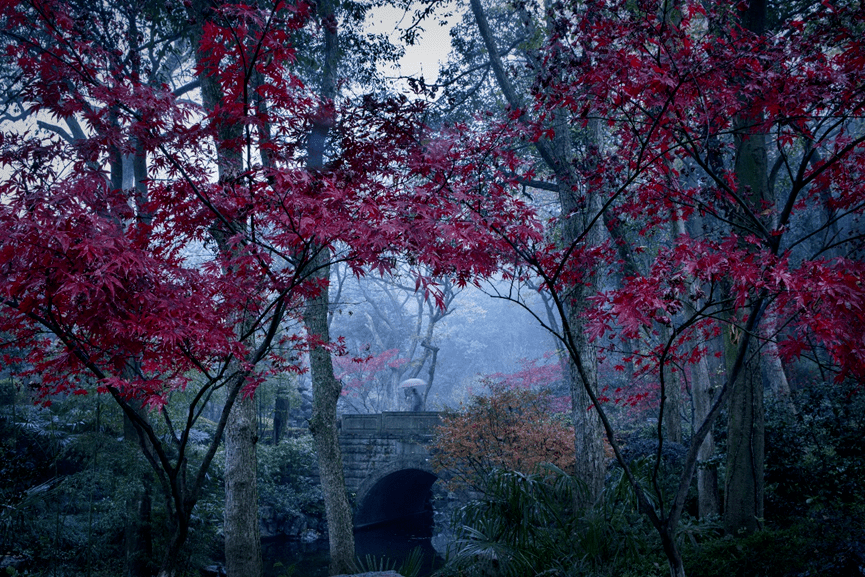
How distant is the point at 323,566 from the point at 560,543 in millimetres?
9489

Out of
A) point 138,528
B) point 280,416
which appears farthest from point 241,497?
point 280,416

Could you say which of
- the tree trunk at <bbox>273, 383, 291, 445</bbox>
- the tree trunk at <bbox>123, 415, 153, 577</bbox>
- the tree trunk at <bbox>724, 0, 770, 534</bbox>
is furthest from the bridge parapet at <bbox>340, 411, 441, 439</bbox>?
the tree trunk at <bbox>724, 0, 770, 534</bbox>

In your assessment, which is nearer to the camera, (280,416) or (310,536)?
(310,536)

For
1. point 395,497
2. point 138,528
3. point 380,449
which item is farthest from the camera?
point 395,497

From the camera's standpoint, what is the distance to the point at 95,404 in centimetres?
820

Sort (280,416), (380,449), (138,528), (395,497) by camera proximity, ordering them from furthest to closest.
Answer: (395,497) < (280,416) < (380,449) < (138,528)

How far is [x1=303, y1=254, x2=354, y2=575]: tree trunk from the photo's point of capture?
304 inches

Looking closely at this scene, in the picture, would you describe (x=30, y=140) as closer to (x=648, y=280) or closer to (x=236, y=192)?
(x=236, y=192)

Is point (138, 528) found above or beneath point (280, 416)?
beneath

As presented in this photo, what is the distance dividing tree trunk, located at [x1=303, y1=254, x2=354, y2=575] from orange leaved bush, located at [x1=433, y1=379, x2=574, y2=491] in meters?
2.61

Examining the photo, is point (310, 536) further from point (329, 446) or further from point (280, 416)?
point (329, 446)

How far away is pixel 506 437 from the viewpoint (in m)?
10.3

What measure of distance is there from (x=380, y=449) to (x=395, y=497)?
4694 millimetres

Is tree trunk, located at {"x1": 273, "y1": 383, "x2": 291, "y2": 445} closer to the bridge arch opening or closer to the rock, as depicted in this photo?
the rock
